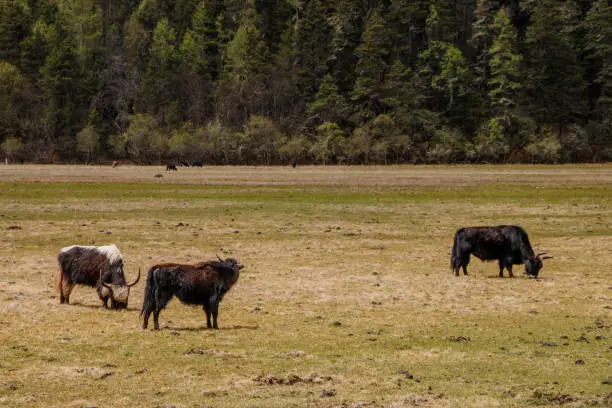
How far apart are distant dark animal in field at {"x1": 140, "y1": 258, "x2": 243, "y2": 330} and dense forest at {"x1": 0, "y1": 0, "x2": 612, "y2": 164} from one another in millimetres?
111733

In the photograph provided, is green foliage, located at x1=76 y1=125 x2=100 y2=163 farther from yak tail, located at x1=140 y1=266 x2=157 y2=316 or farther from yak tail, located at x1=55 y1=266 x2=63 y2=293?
yak tail, located at x1=140 y1=266 x2=157 y2=316

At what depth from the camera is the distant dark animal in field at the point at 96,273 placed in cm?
1608

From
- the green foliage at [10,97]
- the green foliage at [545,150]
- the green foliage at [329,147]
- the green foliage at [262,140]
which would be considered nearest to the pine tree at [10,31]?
the green foliage at [10,97]

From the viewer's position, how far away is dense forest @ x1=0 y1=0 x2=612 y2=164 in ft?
Result: 432

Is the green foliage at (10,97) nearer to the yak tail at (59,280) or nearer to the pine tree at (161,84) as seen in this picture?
the pine tree at (161,84)

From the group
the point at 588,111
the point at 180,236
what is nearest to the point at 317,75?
the point at 588,111

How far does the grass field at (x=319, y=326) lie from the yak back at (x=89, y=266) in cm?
72

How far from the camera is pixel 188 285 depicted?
14.0 m

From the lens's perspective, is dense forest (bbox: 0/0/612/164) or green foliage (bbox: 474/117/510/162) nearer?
green foliage (bbox: 474/117/510/162)

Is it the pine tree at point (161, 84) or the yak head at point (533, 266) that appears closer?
the yak head at point (533, 266)

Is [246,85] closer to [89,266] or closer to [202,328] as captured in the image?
[89,266]

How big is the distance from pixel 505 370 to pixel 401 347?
2130 millimetres

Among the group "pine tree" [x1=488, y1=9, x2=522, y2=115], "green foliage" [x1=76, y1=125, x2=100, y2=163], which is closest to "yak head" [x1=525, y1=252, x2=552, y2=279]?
"pine tree" [x1=488, y1=9, x2=522, y2=115]

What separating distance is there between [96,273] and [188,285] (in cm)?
355
